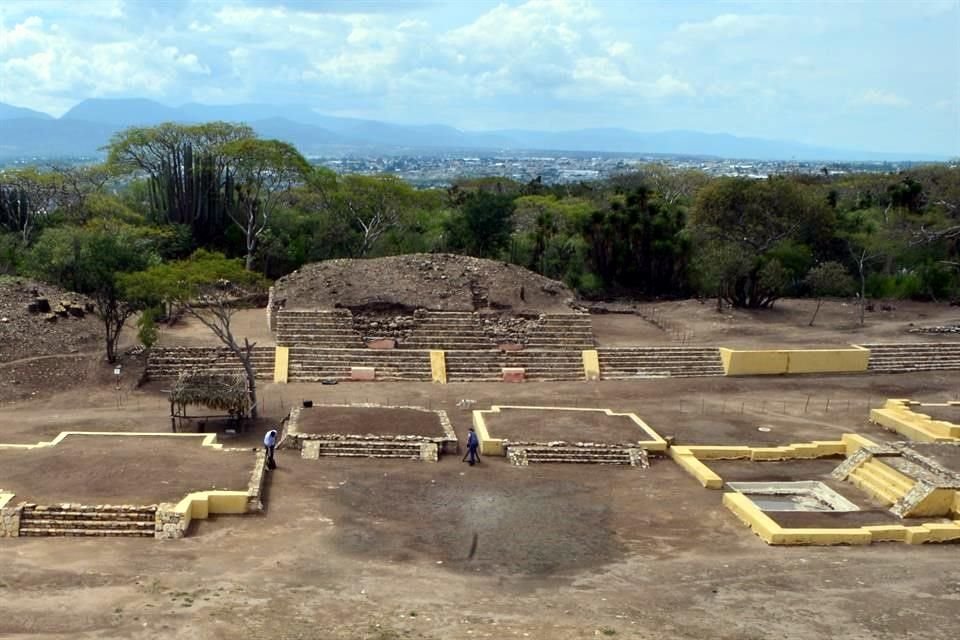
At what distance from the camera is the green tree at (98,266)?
82.6 feet

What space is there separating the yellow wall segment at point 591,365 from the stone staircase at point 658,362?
16 centimetres

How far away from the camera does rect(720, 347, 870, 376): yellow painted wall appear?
2873 cm

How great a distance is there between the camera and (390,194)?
4503 centimetres

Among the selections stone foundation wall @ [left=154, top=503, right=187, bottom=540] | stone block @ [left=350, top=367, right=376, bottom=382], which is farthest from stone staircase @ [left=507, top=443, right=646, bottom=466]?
stone foundation wall @ [left=154, top=503, right=187, bottom=540]

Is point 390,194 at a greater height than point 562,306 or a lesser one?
greater

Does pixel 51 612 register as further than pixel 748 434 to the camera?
No

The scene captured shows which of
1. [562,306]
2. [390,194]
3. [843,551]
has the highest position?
[390,194]

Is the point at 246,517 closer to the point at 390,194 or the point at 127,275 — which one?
the point at 127,275

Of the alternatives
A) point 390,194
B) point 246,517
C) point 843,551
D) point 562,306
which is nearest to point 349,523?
point 246,517

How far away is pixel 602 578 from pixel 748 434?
34.0ft

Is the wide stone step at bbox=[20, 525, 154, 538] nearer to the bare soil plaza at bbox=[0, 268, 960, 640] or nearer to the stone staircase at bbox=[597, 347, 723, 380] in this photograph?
the bare soil plaza at bbox=[0, 268, 960, 640]

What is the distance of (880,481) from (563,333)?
1276 cm

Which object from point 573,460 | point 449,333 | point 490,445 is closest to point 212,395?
point 490,445

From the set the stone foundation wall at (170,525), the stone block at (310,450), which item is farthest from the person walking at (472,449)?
the stone foundation wall at (170,525)
